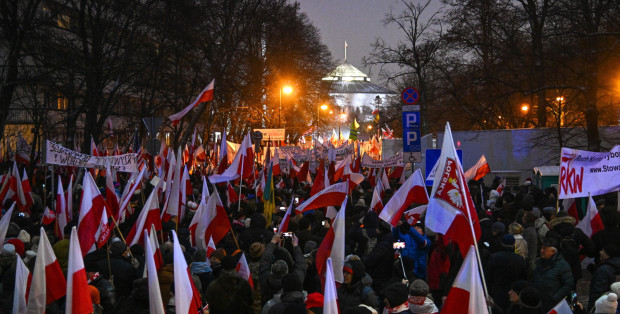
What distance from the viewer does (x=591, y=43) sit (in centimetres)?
2027

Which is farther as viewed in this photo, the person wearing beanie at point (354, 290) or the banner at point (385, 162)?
the banner at point (385, 162)

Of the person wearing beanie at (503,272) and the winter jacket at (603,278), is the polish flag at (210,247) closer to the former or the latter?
the person wearing beanie at (503,272)

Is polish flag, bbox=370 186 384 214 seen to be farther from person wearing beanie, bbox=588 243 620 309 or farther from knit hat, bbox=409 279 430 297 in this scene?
knit hat, bbox=409 279 430 297

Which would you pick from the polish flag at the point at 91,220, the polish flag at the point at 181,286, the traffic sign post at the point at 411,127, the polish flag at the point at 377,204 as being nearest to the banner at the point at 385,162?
the traffic sign post at the point at 411,127

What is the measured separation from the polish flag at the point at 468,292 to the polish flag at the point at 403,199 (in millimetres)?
3996

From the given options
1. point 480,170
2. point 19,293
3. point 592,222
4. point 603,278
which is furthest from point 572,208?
point 19,293

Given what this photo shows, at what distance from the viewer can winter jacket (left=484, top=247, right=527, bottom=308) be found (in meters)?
8.10

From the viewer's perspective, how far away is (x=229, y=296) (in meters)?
6.89

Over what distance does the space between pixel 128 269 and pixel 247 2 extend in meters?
27.9

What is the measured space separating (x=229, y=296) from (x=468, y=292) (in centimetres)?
225

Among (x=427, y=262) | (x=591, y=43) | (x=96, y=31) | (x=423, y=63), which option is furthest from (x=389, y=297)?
(x=423, y=63)

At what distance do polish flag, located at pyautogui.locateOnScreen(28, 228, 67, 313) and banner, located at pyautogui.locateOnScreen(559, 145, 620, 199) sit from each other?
719cm

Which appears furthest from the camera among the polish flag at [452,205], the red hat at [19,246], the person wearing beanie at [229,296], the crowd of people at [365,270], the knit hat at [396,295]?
the red hat at [19,246]

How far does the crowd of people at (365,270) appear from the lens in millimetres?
6508
